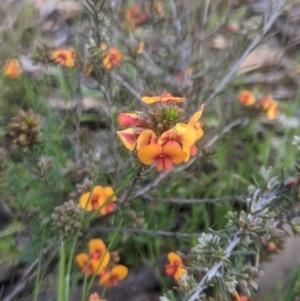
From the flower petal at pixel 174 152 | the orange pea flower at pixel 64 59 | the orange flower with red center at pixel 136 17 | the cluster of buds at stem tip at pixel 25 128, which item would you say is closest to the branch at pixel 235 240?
the flower petal at pixel 174 152

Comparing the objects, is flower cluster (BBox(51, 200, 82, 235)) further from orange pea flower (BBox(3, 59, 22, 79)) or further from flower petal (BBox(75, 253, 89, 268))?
orange pea flower (BBox(3, 59, 22, 79))

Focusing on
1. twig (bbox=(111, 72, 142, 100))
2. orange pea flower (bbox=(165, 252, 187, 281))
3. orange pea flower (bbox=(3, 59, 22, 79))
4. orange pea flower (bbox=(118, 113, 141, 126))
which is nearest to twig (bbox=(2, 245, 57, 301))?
orange pea flower (bbox=(165, 252, 187, 281))

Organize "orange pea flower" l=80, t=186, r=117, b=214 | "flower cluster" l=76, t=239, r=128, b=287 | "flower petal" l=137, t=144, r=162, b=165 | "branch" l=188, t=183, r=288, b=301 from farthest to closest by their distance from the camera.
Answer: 1. "flower cluster" l=76, t=239, r=128, b=287
2. "orange pea flower" l=80, t=186, r=117, b=214
3. "branch" l=188, t=183, r=288, b=301
4. "flower petal" l=137, t=144, r=162, b=165

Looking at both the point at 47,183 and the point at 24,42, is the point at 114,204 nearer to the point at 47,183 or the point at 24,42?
the point at 47,183

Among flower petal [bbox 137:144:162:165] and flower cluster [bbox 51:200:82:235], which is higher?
flower petal [bbox 137:144:162:165]

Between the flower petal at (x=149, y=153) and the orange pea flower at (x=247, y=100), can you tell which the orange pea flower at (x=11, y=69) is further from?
the flower petal at (x=149, y=153)

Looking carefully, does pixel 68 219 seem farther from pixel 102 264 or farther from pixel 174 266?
pixel 174 266
